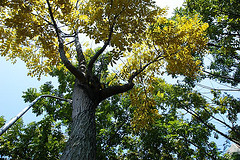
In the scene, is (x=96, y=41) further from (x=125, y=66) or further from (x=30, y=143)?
(x=30, y=143)

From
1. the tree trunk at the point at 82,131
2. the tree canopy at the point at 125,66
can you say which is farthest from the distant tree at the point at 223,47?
the tree trunk at the point at 82,131

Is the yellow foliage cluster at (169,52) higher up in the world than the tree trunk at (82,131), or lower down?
higher up

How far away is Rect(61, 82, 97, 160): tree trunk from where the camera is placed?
173 centimetres

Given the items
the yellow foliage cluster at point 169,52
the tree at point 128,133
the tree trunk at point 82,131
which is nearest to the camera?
the tree trunk at point 82,131

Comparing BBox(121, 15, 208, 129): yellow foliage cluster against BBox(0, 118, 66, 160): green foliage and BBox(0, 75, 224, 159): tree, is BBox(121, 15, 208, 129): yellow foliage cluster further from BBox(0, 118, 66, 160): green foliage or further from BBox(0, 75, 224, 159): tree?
BBox(0, 118, 66, 160): green foliage

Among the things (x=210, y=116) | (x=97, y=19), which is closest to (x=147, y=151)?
(x=210, y=116)

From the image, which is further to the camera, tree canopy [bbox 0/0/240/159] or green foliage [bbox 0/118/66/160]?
green foliage [bbox 0/118/66/160]

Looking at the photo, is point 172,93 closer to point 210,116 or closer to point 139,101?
point 210,116

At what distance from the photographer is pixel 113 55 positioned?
8.89ft

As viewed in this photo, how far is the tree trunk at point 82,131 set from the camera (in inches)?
68.0

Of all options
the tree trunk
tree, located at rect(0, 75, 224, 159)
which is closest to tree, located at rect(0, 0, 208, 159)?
the tree trunk

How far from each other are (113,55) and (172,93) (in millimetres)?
4204

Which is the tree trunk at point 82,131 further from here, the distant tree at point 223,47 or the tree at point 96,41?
the distant tree at point 223,47

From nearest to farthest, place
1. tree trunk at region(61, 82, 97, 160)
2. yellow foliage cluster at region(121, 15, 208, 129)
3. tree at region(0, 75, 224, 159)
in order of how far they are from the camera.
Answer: tree trunk at region(61, 82, 97, 160) < yellow foliage cluster at region(121, 15, 208, 129) < tree at region(0, 75, 224, 159)
